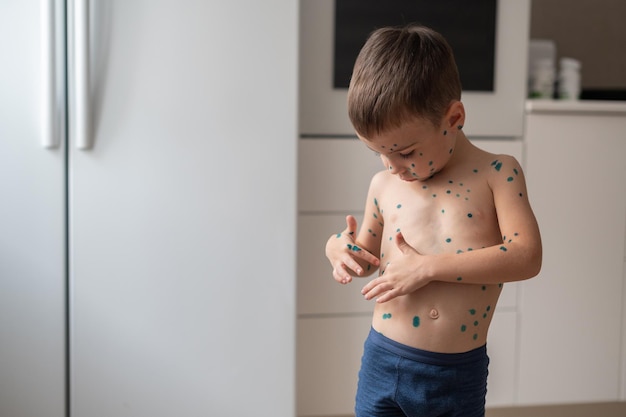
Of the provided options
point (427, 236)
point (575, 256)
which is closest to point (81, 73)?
point (427, 236)

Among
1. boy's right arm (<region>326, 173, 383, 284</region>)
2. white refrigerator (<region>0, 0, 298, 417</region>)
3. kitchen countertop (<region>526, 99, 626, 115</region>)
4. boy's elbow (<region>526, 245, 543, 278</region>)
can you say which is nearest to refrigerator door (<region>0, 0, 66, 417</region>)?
white refrigerator (<region>0, 0, 298, 417</region>)

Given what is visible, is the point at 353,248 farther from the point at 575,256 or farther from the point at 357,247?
the point at 575,256

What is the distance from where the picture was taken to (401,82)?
0.90 m

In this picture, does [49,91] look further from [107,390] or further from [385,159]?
[385,159]

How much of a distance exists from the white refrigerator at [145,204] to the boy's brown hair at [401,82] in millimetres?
681

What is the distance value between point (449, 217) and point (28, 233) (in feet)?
3.20

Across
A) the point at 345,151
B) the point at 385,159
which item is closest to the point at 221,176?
the point at 345,151

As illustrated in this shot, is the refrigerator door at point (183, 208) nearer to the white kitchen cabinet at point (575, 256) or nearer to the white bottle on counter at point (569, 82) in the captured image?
the white kitchen cabinet at point (575, 256)

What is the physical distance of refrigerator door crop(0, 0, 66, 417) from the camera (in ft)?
4.92

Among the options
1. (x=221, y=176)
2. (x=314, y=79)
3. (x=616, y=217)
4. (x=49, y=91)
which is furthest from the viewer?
(x=616, y=217)

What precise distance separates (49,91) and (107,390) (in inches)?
26.5

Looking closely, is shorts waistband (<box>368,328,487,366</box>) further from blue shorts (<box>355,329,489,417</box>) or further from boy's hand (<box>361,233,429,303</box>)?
boy's hand (<box>361,233,429,303</box>)

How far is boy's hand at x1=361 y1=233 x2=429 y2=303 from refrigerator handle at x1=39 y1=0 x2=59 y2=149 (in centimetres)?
90

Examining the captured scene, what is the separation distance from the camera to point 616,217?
1.96m
